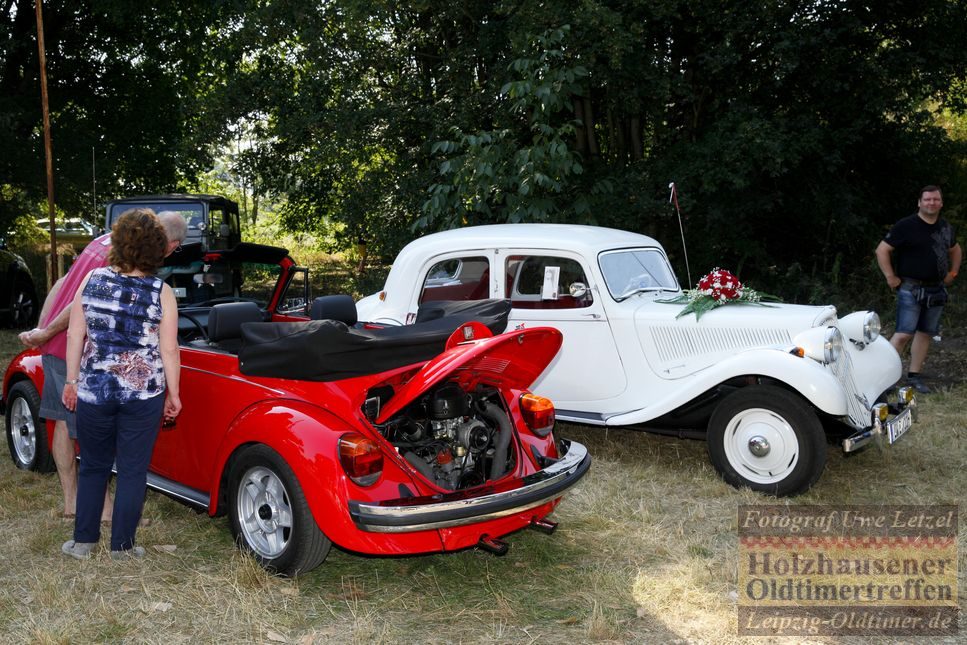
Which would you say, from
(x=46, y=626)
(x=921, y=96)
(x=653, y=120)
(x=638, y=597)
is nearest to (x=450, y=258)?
(x=638, y=597)

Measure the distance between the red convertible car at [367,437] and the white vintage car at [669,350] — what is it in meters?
0.89

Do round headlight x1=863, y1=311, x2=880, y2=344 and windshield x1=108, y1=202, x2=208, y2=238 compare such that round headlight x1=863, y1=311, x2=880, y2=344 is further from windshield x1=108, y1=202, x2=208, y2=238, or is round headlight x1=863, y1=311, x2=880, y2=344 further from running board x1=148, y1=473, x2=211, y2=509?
windshield x1=108, y1=202, x2=208, y2=238

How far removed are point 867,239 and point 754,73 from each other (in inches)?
134

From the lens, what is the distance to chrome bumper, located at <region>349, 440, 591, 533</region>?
3588mm

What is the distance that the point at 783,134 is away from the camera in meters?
11.7

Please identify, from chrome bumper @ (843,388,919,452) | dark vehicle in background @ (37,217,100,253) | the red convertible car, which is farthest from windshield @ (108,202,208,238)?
dark vehicle in background @ (37,217,100,253)

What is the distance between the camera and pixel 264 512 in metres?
4.11

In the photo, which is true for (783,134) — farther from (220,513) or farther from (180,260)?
(220,513)

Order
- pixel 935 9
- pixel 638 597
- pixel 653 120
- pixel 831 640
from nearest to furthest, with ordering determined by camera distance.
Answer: pixel 831 640 → pixel 638 597 → pixel 935 9 → pixel 653 120

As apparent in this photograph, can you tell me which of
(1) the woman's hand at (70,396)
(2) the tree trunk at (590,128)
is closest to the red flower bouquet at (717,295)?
(1) the woman's hand at (70,396)

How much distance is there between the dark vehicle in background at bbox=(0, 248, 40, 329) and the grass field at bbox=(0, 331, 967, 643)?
8185 mm

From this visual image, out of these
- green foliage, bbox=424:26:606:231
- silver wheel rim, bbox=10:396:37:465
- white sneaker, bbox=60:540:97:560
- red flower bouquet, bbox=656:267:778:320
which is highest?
green foliage, bbox=424:26:606:231

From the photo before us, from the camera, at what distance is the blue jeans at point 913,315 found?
7684mm

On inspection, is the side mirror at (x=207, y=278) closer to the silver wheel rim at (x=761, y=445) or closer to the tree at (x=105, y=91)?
the tree at (x=105, y=91)
